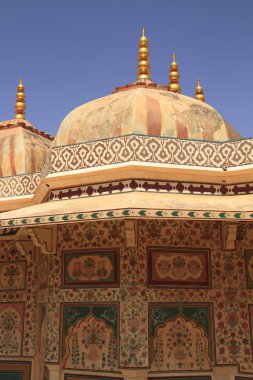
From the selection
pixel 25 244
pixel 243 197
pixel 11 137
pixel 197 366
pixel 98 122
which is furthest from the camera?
pixel 11 137

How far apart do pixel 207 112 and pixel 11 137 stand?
438 cm

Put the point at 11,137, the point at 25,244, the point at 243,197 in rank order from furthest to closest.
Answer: the point at 11,137, the point at 25,244, the point at 243,197

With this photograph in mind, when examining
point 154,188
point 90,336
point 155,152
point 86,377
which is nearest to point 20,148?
point 155,152

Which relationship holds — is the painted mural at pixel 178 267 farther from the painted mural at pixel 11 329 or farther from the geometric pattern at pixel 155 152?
the painted mural at pixel 11 329

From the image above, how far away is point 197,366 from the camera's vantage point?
20.1 ft

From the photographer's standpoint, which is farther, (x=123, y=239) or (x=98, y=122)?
(x=98, y=122)

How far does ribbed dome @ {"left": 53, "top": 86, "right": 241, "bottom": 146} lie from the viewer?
7.15 meters

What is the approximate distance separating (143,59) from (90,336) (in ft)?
16.8

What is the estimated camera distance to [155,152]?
6.77 meters

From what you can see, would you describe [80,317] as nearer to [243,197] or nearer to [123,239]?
[123,239]

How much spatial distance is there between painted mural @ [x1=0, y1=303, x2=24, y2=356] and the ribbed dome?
2.78 m

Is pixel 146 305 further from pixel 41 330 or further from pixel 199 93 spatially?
pixel 199 93

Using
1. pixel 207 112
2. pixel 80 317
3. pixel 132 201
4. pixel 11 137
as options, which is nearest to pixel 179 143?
pixel 207 112

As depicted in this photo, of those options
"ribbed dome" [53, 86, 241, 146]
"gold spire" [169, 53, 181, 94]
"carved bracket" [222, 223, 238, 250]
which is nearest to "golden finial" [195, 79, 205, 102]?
"gold spire" [169, 53, 181, 94]
